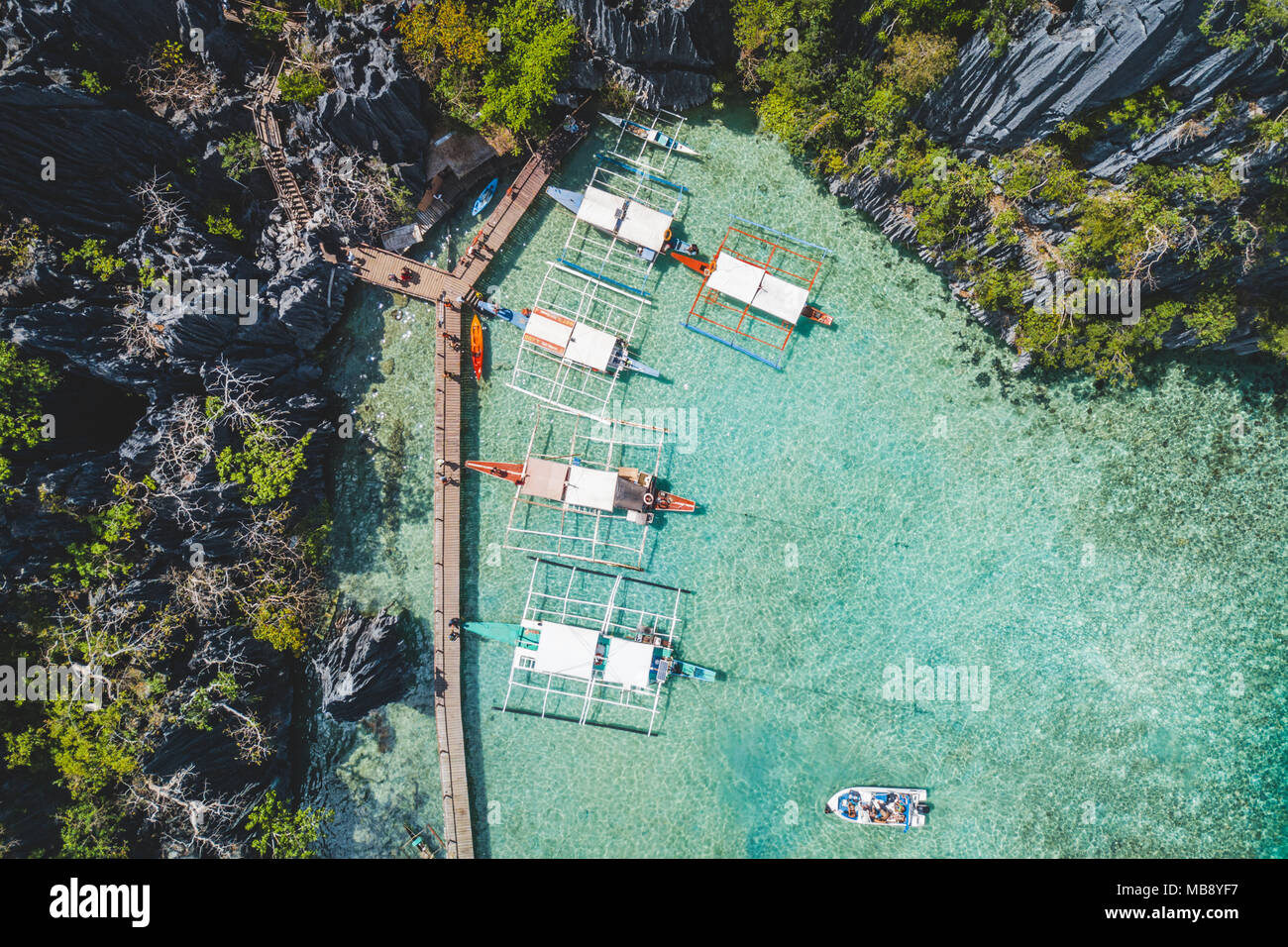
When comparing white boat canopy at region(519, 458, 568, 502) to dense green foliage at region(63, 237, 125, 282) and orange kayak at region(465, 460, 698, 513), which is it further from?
dense green foliage at region(63, 237, 125, 282)


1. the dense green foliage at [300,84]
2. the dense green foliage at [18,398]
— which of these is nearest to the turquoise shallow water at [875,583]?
the dense green foliage at [300,84]

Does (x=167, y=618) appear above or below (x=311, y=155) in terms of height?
below

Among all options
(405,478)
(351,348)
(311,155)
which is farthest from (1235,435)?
(311,155)

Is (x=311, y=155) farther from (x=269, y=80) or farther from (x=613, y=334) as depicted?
(x=613, y=334)

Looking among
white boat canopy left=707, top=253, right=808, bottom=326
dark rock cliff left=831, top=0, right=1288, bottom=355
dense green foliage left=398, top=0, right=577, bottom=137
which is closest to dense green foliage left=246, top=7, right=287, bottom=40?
dense green foliage left=398, top=0, right=577, bottom=137

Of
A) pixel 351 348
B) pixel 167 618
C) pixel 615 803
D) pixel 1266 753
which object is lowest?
pixel 615 803

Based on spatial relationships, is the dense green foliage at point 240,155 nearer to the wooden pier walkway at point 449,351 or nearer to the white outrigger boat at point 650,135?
the wooden pier walkway at point 449,351
